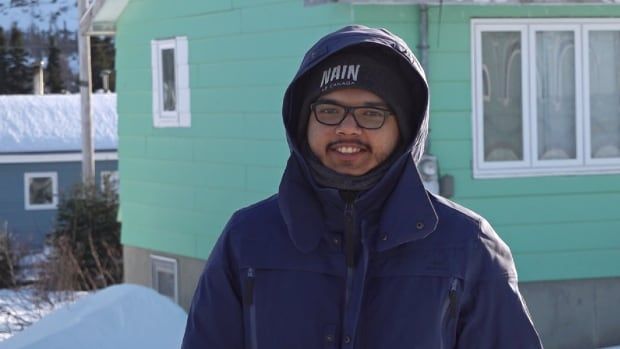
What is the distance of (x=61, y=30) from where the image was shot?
45.7 metres

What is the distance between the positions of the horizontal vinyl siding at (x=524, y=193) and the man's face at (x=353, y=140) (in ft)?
19.6

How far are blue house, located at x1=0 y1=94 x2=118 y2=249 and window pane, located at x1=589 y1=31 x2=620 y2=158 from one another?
18042 millimetres

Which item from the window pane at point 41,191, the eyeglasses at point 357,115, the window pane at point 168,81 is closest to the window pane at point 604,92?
the window pane at point 168,81

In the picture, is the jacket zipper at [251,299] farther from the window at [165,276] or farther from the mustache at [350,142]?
the window at [165,276]

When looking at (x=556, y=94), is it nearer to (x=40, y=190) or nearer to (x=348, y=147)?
(x=348, y=147)

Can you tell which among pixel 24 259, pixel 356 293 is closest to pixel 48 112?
pixel 24 259

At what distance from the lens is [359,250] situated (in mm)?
2643

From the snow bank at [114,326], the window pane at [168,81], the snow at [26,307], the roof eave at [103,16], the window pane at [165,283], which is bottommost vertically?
the snow at [26,307]

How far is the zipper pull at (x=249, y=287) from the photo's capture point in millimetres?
2662

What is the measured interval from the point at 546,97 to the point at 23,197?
19.6m

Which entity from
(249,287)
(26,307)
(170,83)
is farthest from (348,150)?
(26,307)

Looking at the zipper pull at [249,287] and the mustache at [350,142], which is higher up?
the mustache at [350,142]

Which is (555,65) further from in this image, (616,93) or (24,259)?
(24,259)

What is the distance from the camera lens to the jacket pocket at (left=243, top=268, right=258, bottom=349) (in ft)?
8.73
